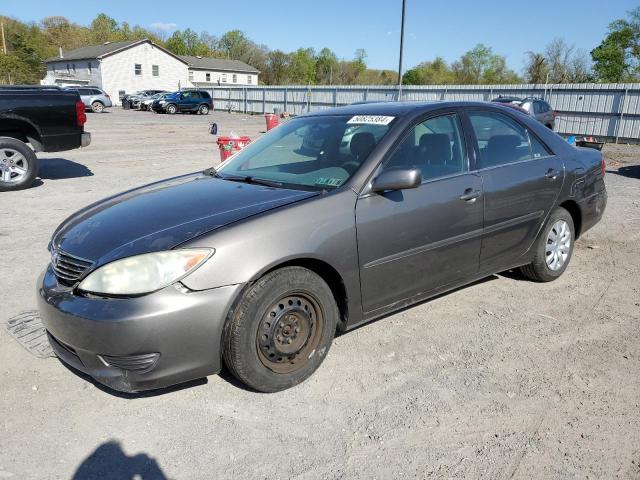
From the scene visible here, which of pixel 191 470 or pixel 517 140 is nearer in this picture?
pixel 191 470

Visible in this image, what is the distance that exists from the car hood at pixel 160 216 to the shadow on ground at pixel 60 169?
7.96 meters

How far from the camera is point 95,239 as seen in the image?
118 inches

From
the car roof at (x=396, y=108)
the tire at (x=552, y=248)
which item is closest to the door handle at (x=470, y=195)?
the car roof at (x=396, y=108)

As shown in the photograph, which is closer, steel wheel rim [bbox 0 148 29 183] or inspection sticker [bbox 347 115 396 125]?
inspection sticker [bbox 347 115 396 125]

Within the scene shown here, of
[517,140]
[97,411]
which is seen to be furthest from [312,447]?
[517,140]

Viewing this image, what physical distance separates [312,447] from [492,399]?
1137 mm

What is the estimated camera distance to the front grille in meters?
2.84

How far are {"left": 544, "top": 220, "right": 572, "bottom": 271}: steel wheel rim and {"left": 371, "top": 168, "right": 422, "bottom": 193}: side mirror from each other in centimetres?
211

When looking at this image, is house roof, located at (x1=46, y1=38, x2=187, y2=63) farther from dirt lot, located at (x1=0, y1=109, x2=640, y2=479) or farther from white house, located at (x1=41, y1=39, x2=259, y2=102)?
dirt lot, located at (x1=0, y1=109, x2=640, y2=479)

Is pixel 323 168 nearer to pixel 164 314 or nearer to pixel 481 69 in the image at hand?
pixel 164 314

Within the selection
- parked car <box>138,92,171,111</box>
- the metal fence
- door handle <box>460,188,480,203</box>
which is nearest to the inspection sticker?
door handle <box>460,188,480,203</box>

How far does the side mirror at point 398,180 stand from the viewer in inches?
127

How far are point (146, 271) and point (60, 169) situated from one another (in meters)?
10.4

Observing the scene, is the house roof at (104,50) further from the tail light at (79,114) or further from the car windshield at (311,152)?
the car windshield at (311,152)
